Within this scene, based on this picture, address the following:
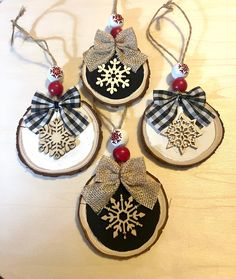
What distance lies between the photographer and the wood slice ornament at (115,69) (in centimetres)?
75

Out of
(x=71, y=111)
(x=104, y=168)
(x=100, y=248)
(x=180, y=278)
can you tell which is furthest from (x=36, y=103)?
(x=180, y=278)

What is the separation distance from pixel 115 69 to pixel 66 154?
0.18 metres

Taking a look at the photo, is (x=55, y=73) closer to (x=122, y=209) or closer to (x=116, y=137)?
(x=116, y=137)

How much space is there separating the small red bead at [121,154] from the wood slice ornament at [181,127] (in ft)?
0.13

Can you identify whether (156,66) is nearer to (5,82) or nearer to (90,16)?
(90,16)

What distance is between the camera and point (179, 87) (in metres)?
0.75

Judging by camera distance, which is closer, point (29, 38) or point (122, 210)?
point (122, 210)

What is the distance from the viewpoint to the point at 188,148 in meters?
0.72

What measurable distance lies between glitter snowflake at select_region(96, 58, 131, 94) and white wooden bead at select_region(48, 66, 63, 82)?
0.07 m

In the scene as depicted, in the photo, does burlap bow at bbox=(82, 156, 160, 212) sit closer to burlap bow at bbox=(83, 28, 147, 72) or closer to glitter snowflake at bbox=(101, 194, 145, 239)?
glitter snowflake at bbox=(101, 194, 145, 239)

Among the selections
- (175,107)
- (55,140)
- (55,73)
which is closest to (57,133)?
(55,140)

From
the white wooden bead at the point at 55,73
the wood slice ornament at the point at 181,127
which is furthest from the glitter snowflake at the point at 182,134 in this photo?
the white wooden bead at the point at 55,73

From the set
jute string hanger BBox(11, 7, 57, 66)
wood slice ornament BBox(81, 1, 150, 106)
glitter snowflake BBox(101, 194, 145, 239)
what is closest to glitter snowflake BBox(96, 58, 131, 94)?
wood slice ornament BBox(81, 1, 150, 106)

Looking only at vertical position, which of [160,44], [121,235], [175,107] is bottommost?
[121,235]
